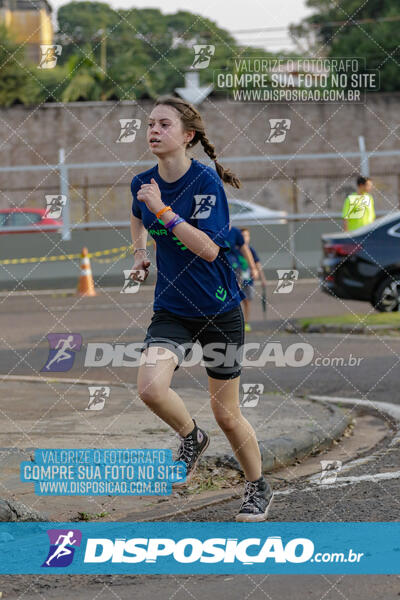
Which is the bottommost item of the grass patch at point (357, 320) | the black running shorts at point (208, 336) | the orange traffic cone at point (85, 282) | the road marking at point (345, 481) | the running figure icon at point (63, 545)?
the orange traffic cone at point (85, 282)

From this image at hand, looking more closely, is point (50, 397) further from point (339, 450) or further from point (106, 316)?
point (106, 316)

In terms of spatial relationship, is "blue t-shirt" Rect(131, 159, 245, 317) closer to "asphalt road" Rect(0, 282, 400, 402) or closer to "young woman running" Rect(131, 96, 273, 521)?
"young woman running" Rect(131, 96, 273, 521)

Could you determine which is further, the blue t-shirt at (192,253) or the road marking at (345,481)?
the road marking at (345,481)

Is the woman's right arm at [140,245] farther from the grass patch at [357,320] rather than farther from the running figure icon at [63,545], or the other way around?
the grass patch at [357,320]

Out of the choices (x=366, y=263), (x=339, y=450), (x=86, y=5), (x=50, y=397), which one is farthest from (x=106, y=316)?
(x=86, y=5)

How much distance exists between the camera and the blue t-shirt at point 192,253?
5.46 meters

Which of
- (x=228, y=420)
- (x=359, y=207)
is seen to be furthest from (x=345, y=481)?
(x=359, y=207)

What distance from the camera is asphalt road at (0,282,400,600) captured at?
4.60 m

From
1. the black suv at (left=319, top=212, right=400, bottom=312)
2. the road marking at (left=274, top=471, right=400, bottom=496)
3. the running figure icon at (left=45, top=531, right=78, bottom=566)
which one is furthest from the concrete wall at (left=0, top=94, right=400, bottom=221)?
the running figure icon at (left=45, top=531, right=78, bottom=566)

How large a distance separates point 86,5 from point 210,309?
62852mm

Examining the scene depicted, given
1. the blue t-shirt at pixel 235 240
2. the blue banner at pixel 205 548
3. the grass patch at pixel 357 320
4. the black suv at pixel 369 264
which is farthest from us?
the black suv at pixel 369 264

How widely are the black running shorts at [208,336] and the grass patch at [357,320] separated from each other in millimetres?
9041

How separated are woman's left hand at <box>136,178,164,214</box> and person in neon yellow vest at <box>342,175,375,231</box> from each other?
23.6 feet

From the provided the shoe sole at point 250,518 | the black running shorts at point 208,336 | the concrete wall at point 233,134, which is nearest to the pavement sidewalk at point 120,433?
the shoe sole at point 250,518
